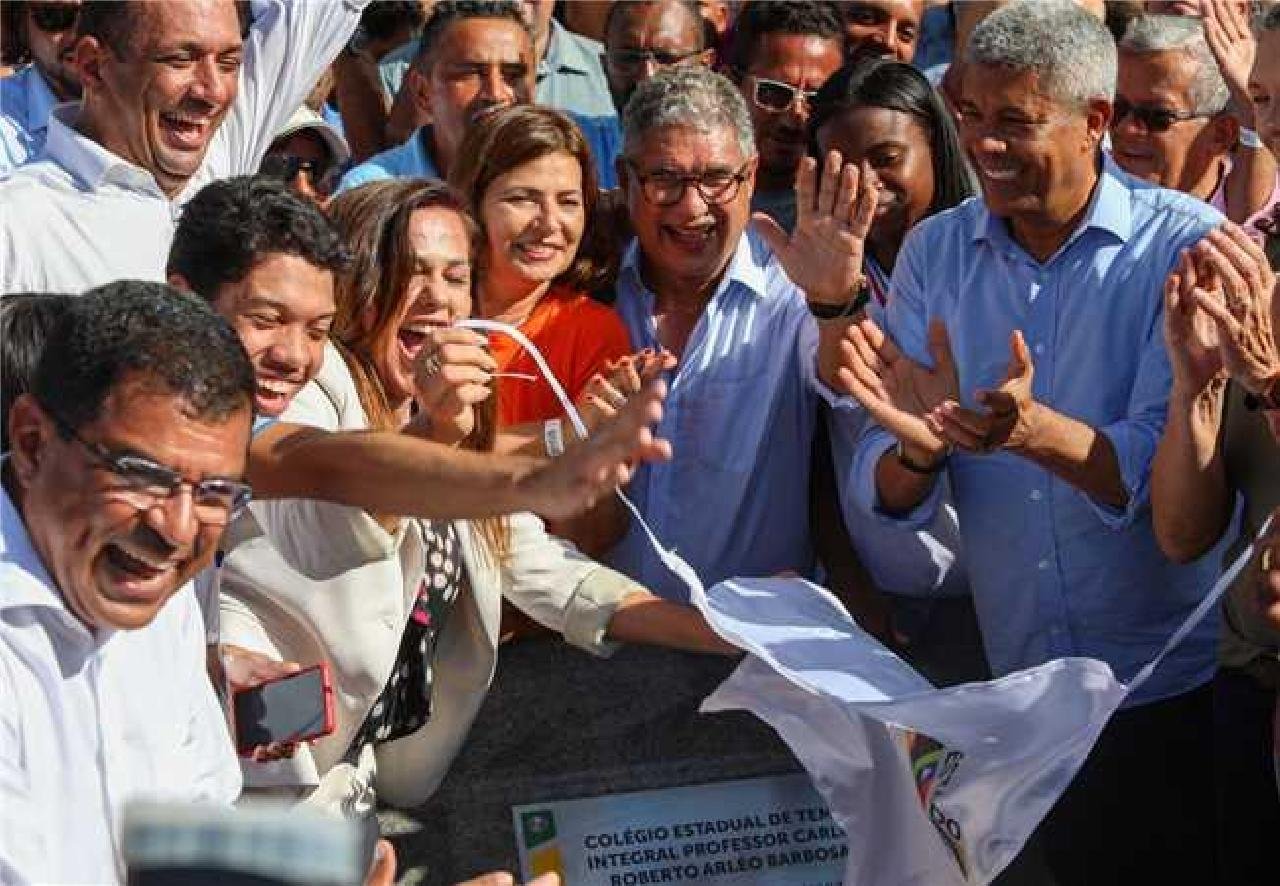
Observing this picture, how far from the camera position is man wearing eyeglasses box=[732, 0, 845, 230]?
568 cm

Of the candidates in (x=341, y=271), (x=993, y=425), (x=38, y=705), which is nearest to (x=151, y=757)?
(x=38, y=705)

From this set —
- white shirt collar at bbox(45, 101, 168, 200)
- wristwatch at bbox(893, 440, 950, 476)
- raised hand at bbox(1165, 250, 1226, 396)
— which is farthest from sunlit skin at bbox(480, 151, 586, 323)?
raised hand at bbox(1165, 250, 1226, 396)

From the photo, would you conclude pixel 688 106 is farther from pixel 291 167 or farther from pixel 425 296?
pixel 291 167

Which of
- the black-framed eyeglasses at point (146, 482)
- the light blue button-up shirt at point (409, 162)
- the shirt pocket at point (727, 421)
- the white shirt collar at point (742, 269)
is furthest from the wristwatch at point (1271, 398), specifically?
the light blue button-up shirt at point (409, 162)

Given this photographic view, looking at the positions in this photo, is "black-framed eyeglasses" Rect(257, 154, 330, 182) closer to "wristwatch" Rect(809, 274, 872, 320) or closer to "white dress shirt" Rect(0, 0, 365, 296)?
"white dress shirt" Rect(0, 0, 365, 296)

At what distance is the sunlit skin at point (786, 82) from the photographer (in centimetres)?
569

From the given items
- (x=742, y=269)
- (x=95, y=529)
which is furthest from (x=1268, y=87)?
(x=95, y=529)

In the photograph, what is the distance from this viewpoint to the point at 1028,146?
457cm

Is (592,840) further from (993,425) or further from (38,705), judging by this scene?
(38,705)

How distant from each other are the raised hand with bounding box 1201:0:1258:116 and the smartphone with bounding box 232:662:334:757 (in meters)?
2.76

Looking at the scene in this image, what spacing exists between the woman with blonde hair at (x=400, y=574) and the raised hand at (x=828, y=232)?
2.12 feet

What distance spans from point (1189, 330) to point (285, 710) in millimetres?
1705

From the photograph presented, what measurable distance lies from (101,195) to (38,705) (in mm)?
1748

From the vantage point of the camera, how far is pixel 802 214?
471cm
